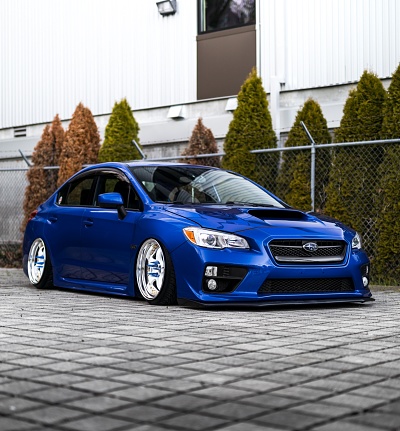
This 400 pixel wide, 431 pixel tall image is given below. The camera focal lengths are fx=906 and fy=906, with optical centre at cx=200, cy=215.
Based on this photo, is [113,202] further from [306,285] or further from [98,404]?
[98,404]

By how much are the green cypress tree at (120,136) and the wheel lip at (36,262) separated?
247 inches

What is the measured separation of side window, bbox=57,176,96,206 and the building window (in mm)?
8049

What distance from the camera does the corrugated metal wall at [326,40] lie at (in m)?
15.0

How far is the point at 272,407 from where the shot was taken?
12.9 feet

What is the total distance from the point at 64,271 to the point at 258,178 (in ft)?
15.8

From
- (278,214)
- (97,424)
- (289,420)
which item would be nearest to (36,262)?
(278,214)

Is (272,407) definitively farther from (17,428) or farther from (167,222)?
(167,222)

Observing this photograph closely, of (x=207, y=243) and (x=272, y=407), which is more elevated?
(x=207, y=243)

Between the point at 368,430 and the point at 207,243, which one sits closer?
the point at 368,430

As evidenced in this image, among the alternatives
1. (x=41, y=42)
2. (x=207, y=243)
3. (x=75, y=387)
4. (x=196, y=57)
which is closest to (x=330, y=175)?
(x=207, y=243)

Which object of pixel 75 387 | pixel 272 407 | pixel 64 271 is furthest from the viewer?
pixel 64 271

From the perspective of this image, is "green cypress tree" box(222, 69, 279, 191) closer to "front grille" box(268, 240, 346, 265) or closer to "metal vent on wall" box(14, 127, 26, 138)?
"front grille" box(268, 240, 346, 265)

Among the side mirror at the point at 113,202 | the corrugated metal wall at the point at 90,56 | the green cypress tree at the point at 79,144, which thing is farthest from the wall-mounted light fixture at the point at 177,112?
the side mirror at the point at 113,202

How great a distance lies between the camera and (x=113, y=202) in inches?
355
